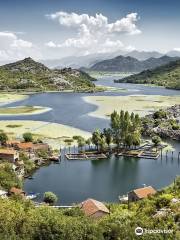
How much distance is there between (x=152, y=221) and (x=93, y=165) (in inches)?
1746

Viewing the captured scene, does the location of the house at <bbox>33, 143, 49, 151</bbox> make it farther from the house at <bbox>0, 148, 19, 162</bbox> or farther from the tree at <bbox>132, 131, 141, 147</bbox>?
the tree at <bbox>132, 131, 141, 147</bbox>

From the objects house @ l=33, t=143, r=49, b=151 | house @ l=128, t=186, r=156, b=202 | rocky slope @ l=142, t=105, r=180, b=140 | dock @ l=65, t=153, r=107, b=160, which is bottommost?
dock @ l=65, t=153, r=107, b=160

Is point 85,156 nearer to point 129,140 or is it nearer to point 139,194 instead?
point 129,140

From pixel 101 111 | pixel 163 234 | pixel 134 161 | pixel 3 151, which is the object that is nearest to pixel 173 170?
pixel 134 161

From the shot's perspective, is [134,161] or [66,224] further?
[134,161]

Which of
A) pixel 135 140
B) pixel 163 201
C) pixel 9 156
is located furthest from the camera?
pixel 135 140

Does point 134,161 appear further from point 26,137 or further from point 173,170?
point 26,137

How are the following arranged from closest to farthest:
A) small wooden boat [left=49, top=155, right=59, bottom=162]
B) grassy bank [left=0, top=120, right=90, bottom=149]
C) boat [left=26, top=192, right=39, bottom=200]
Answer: boat [left=26, top=192, right=39, bottom=200]
small wooden boat [left=49, top=155, right=59, bottom=162]
grassy bank [left=0, top=120, right=90, bottom=149]

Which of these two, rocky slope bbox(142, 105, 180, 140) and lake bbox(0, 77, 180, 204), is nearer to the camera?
lake bbox(0, 77, 180, 204)

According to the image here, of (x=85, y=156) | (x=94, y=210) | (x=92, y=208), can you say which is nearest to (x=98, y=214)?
(x=94, y=210)

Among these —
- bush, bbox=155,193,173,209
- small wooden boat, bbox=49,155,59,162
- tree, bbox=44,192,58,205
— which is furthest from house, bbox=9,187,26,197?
small wooden boat, bbox=49,155,59,162

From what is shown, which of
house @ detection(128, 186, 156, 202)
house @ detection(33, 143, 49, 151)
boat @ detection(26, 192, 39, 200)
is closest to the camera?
house @ detection(128, 186, 156, 202)

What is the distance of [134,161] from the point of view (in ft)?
267

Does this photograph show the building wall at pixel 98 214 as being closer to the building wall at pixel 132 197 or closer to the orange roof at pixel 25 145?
the building wall at pixel 132 197
